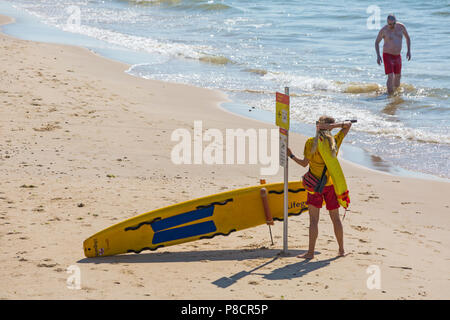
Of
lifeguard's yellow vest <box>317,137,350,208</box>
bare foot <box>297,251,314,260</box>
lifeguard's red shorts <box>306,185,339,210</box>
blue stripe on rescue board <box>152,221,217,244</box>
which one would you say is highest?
lifeguard's yellow vest <box>317,137,350,208</box>

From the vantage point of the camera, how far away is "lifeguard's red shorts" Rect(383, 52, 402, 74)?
1471cm

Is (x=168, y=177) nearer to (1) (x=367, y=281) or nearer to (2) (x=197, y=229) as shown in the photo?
(2) (x=197, y=229)

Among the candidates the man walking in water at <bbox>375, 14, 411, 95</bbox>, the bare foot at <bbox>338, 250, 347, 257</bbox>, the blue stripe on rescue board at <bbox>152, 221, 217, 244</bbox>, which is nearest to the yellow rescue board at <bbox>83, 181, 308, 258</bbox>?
the blue stripe on rescue board at <bbox>152, 221, 217, 244</bbox>

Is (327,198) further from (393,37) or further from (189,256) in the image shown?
(393,37)

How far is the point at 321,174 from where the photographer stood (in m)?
5.80

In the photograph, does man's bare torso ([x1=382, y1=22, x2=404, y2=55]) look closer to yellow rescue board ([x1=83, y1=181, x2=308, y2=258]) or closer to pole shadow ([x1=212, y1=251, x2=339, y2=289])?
yellow rescue board ([x1=83, y1=181, x2=308, y2=258])

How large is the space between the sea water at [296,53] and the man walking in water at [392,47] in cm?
37

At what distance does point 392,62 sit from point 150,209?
948 centimetres

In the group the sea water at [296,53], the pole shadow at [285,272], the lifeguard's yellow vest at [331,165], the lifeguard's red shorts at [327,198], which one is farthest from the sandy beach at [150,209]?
the sea water at [296,53]

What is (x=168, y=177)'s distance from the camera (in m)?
8.27

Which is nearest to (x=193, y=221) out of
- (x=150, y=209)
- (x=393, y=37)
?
(x=150, y=209)

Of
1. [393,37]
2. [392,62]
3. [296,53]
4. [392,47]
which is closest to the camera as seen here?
[393,37]

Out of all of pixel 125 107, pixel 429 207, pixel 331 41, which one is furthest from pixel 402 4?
pixel 429 207
